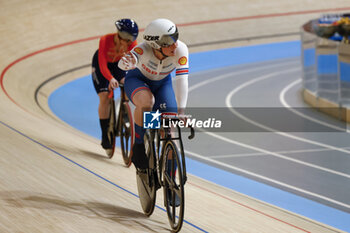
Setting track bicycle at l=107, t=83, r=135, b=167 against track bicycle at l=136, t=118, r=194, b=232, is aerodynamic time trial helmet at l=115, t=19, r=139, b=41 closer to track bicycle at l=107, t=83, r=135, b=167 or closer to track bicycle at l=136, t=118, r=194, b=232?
track bicycle at l=107, t=83, r=135, b=167

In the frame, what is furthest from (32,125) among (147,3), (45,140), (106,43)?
(147,3)

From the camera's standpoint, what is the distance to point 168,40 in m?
3.36

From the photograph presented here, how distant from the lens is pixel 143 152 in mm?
3635

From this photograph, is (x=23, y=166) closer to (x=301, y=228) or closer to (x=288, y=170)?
(x=301, y=228)

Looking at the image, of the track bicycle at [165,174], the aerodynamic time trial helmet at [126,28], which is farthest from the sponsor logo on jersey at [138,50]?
the aerodynamic time trial helmet at [126,28]

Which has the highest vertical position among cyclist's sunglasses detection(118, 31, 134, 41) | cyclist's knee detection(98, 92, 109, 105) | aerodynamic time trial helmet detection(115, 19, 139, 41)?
aerodynamic time trial helmet detection(115, 19, 139, 41)

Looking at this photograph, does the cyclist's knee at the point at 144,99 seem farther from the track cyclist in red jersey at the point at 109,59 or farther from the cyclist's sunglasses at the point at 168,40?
the track cyclist in red jersey at the point at 109,59

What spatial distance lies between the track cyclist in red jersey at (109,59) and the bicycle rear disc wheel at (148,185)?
4.69ft

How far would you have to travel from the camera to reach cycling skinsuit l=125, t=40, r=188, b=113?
344 cm

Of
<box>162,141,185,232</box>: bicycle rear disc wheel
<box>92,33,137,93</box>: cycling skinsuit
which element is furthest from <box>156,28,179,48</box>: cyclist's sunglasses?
<box>92,33,137,93</box>: cycling skinsuit

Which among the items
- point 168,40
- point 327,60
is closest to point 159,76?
point 168,40

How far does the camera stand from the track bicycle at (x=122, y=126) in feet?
17.3

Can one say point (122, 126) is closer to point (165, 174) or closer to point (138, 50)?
point (138, 50)

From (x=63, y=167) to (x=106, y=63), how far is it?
1.21m
